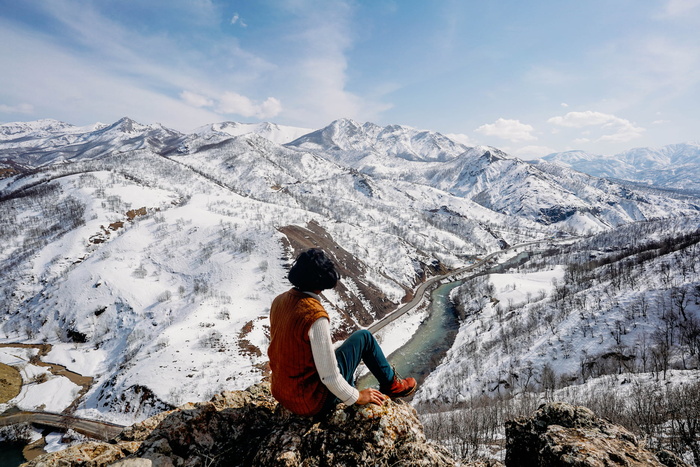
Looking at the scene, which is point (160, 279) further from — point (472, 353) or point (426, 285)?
point (426, 285)

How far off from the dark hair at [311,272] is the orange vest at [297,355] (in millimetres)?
179

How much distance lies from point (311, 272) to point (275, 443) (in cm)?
233

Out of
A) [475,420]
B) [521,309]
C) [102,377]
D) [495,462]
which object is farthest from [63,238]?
[521,309]

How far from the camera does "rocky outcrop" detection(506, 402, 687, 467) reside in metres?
3.75

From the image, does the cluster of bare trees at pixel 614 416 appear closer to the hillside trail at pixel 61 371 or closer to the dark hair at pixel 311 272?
the dark hair at pixel 311 272

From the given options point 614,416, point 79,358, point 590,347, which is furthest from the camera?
point 79,358

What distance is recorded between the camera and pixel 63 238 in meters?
76.0

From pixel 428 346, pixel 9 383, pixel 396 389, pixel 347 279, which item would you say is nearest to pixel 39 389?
pixel 9 383

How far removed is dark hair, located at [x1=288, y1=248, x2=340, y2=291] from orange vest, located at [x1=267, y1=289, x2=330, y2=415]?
18cm

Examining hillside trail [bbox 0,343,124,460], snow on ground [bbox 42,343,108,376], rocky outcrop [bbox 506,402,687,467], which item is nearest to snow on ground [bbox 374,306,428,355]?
hillside trail [bbox 0,343,124,460]

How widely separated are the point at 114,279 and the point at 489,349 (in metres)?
68.4

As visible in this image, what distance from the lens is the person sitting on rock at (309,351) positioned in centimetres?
385

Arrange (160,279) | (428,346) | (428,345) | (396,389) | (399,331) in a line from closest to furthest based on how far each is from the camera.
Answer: (396,389) < (428,346) < (428,345) < (399,331) < (160,279)

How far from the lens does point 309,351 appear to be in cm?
397
